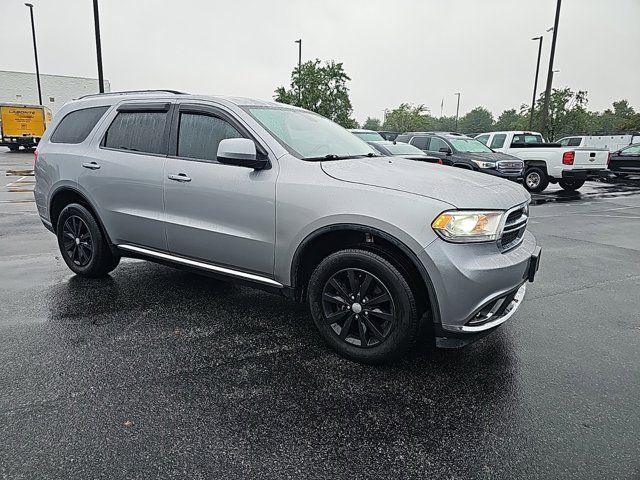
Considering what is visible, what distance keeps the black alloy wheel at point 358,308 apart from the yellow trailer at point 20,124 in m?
33.2

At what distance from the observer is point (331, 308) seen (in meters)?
3.35

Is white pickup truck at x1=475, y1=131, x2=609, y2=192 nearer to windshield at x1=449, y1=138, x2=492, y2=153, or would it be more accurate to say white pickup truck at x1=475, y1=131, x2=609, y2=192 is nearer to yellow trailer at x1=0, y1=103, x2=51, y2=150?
windshield at x1=449, y1=138, x2=492, y2=153

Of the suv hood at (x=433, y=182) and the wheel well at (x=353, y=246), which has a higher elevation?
the suv hood at (x=433, y=182)

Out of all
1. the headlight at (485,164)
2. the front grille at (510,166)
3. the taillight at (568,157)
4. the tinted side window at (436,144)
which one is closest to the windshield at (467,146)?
the tinted side window at (436,144)

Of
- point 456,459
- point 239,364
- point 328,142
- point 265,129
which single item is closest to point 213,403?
point 239,364

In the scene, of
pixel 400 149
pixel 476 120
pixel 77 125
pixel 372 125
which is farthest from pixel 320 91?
pixel 476 120

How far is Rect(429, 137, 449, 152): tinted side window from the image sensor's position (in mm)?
14442

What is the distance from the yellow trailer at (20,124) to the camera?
96.3 ft

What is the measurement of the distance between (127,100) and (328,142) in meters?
2.11

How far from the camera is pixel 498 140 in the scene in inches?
650

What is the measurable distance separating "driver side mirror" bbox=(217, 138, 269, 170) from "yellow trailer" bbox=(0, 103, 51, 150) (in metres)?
32.4

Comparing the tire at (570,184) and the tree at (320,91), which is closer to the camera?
the tire at (570,184)

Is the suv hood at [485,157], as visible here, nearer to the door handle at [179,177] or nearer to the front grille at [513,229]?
the front grille at [513,229]

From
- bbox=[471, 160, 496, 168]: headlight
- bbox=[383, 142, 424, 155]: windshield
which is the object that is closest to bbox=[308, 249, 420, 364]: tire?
bbox=[383, 142, 424, 155]: windshield
